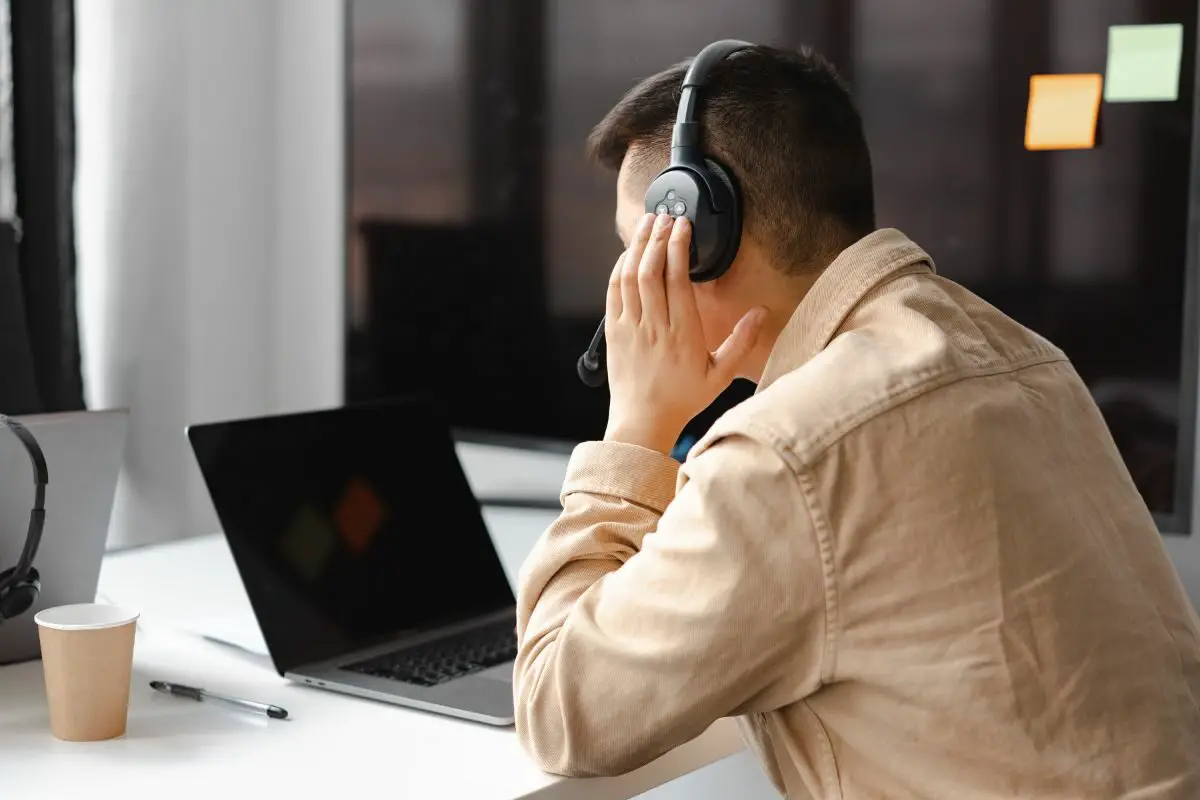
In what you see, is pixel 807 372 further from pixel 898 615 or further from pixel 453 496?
pixel 453 496

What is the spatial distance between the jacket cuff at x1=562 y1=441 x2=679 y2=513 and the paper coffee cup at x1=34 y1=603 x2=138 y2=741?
0.39 m

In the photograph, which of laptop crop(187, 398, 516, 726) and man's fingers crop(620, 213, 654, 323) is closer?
man's fingers crop(620, 213, 654, 323)

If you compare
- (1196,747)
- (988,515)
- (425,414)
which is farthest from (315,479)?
(1196,747)

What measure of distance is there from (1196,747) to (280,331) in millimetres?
2073

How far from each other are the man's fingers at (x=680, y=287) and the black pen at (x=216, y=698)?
1.53ft

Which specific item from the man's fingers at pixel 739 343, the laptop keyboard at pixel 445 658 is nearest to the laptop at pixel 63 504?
the laptop keyboard at pixel 445 658

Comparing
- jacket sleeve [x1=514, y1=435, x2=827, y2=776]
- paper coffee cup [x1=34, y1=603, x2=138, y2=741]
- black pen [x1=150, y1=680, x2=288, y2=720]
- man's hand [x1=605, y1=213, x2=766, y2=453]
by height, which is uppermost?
man's hand [x1=605, y1=213, x2=766, y2=453]

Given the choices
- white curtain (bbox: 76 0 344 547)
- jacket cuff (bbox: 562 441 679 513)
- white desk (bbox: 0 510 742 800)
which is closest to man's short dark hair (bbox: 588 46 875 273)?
jacket cuff (bbox: 562 441 679 513)

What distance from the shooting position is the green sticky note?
1.51 m

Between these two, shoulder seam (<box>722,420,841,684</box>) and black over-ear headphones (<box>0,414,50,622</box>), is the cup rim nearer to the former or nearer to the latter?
black over-ear headphones (<box>0,414,50,622</box>)

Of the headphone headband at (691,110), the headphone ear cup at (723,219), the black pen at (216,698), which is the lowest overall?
the black pen at (216,698)

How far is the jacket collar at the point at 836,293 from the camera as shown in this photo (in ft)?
3.42

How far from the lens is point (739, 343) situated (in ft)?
3.78

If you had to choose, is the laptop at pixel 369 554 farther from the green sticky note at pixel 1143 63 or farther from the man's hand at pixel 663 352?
the green sticky note at pixel 1143 63
